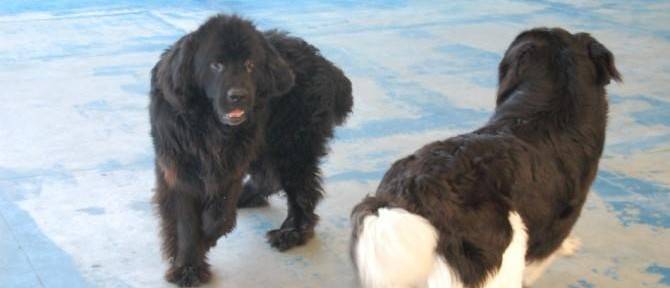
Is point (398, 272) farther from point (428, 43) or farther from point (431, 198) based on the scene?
point (428, 43)

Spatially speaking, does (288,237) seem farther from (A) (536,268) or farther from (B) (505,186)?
(B) (505,186)

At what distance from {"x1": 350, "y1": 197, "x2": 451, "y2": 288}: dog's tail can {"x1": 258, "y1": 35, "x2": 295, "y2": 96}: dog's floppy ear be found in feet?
3.63

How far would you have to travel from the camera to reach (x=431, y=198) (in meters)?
2.86

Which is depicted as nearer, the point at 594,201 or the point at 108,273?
the point at 108,273

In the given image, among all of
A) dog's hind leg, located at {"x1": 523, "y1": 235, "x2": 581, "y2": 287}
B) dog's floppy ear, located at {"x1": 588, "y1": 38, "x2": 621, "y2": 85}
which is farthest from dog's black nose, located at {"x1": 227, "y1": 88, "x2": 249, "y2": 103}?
dog's floppy ear, located at {"x1": 588, "y1": 38, "x2": 621, "y2": 85}

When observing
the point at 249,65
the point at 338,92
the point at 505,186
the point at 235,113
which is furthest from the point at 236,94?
the point at 505,186

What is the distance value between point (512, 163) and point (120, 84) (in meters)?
4.65

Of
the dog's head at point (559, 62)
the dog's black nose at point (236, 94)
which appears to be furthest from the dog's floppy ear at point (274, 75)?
the dog's head at point (559, 62)

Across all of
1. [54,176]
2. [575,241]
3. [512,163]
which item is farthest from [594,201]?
[54,176]

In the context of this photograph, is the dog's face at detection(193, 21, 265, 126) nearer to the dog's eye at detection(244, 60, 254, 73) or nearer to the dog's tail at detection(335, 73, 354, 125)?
the dog's eye at detection(244, 60, 254, 73)

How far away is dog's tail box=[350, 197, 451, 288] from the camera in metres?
2.70

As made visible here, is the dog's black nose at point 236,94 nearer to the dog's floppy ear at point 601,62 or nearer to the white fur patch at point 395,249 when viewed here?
the white fur patch at point 395,249

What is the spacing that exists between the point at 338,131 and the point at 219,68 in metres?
2.35

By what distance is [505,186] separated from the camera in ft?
9.84
